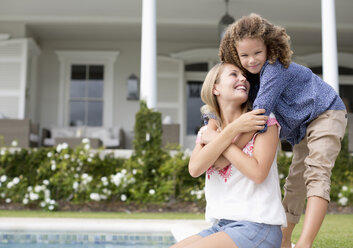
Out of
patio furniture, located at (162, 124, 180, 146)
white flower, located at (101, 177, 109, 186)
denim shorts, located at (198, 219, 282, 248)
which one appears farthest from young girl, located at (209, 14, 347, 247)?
patio furniture, located at (162, 124, 180, 146)

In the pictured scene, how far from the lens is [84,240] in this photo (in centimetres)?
333

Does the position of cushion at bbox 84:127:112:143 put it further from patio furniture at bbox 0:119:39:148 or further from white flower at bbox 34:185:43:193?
white flower at bbox 34:185:43:193

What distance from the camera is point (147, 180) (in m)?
5.40

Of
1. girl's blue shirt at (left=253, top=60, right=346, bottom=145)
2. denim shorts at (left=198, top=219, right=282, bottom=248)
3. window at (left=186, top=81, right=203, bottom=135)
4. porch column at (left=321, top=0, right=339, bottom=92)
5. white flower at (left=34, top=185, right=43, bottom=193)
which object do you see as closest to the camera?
denim shorts at (left=198, top=219, right=282, bottom=248)

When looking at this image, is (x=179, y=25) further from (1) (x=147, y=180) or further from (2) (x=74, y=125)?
(1) (x=147, y=180)

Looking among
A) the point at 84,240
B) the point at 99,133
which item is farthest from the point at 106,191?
the point at 99,133

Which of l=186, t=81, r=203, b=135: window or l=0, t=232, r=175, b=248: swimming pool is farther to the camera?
l=186, t=81, r=203, b=135: window

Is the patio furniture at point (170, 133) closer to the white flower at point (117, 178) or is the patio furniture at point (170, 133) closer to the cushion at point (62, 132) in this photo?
the white flower at point (117, 178)

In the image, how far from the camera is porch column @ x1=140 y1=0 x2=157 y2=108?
5.79m

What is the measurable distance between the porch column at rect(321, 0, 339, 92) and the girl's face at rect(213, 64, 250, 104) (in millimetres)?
4667

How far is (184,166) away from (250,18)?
12.2 feet

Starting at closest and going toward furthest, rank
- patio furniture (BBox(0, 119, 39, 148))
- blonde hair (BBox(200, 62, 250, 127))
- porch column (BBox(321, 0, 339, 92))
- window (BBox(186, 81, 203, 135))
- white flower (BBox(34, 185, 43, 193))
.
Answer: blonde hair (BBox(200, 62, 250, 127)) → white flower (BBox(34, 185, 43, 193)) → porch column (BBox(321, 0, 339, 92)) → patio furniture (BBox(0, 119, 39, 148)) → window (BBox(186, 81, 203, 135))

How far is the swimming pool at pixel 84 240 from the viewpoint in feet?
10.7

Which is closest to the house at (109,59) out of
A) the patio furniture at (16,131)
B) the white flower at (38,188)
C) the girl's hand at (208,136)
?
the patio furniture at (16,131)
